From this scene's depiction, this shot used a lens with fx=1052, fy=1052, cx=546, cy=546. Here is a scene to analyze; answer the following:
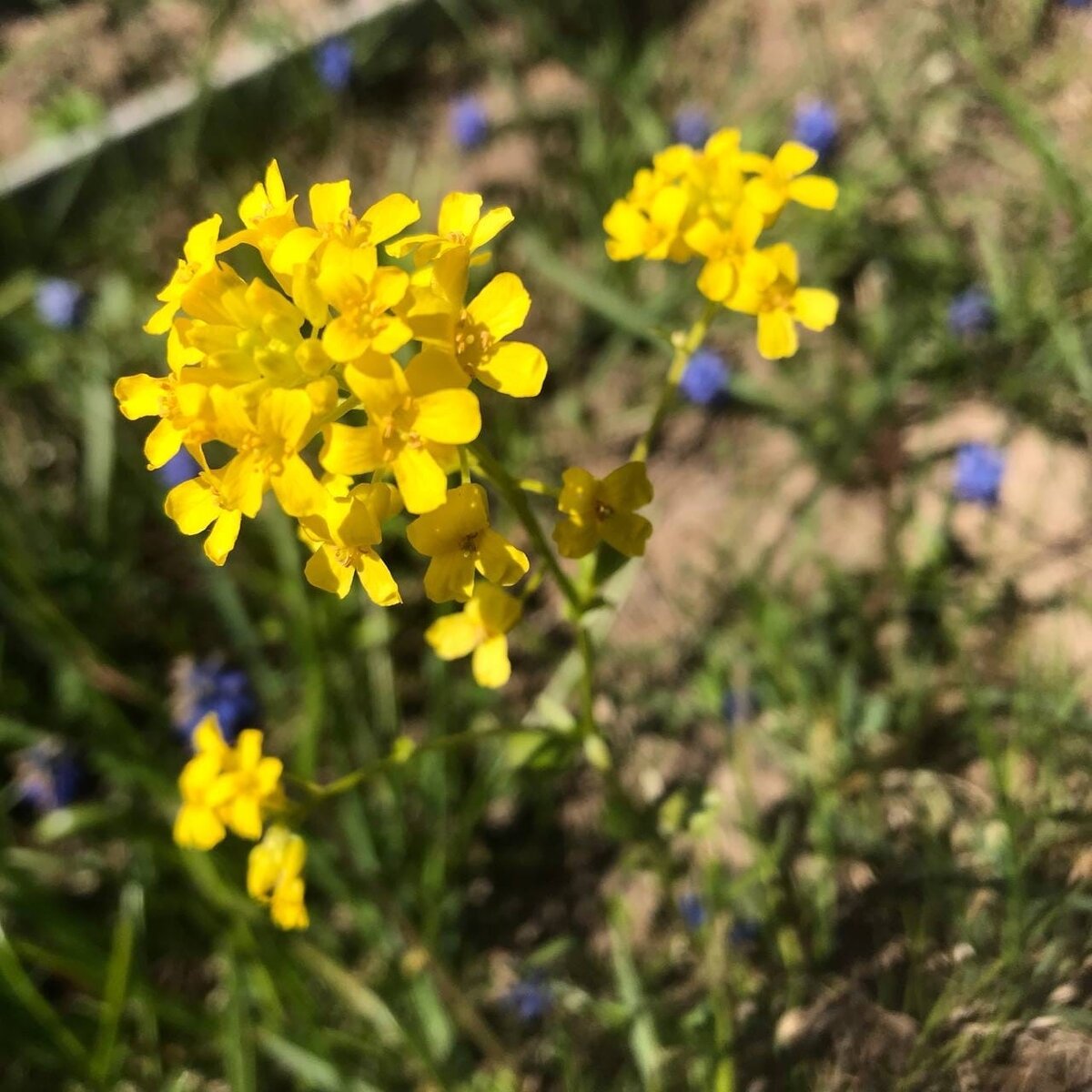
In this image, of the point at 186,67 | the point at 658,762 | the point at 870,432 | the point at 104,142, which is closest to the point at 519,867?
the point at 658,762

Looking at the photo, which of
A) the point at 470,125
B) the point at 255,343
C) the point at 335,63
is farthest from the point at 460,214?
the point at 335,63

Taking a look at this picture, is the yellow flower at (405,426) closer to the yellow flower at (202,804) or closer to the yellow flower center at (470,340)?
the yellow flower center at (470,340)

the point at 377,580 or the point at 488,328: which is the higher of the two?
the point at 488,328

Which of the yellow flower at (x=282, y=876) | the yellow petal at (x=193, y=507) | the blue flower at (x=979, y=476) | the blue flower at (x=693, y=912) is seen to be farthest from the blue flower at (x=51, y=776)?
the blue flower at (x=979, y=476)

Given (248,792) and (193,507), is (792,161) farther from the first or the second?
(248,792)

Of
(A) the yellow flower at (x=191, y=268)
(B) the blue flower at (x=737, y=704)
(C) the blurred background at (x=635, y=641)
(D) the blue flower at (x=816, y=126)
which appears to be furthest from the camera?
(D) the blue flower at (x=816, y=126)

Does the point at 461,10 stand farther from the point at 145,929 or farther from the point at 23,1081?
the point at 23,1081

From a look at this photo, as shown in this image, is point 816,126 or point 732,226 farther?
point 816,126
